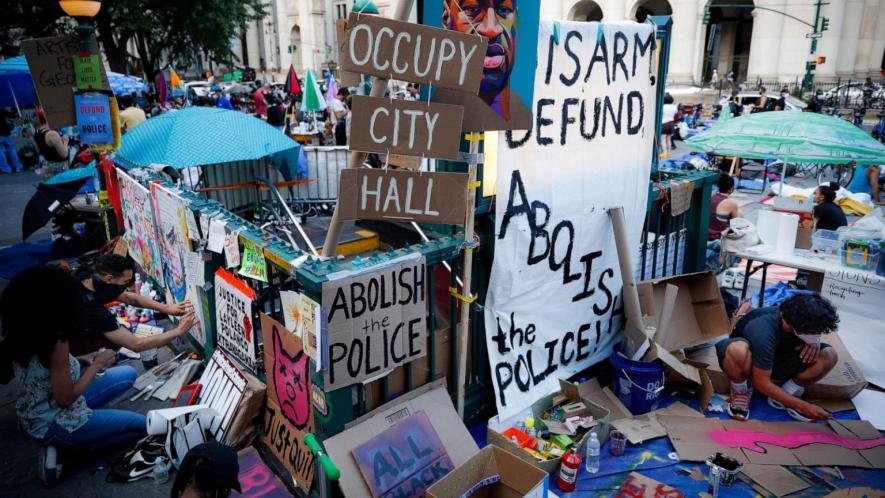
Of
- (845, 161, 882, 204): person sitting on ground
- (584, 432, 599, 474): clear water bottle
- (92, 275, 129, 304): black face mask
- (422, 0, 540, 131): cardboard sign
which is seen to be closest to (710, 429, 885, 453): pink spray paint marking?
(584, 432, 599, 474): clear water bottle

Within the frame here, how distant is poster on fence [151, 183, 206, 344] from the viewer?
5055 mm

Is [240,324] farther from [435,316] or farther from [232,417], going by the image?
[435,316]

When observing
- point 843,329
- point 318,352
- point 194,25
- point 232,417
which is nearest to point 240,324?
point 232,417

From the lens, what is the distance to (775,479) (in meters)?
4.09

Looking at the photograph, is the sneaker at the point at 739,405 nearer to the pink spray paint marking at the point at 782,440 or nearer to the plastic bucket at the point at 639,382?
the pink spray paint marking at the point at 782,440

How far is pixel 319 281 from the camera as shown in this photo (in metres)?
3.19

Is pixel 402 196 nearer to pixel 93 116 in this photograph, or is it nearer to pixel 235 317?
pixel 235 317

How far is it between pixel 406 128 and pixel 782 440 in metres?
3.82

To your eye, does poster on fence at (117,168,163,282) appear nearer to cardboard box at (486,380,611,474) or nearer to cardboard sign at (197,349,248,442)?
cardboard sign at (197,349,248,442)

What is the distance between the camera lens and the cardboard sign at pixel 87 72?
6.72 metres

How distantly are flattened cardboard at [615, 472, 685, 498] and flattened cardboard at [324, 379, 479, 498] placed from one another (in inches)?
41.3

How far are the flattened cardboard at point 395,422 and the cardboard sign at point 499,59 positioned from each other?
184 centimetres

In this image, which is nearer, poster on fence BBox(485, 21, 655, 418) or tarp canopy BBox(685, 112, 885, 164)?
poster on fence BBox(485, 21, 655, 418)

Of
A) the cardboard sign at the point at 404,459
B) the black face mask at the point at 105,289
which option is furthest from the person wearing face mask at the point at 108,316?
the cardboard sign at the point at 404,459
